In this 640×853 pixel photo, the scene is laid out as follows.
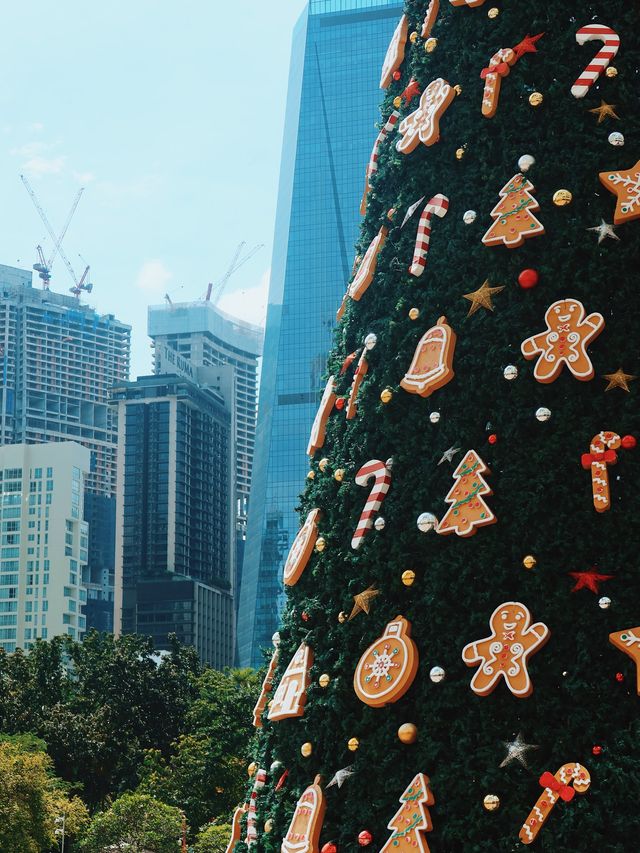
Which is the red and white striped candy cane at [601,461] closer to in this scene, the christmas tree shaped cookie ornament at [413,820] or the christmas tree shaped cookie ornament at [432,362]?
the christmas tree shaped cookie ornament at [432,362]

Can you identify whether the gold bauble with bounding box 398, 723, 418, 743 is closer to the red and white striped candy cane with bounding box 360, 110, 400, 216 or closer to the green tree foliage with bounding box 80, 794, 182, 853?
the red and white striped candy cane with bounding box 360, 110, 400, 216

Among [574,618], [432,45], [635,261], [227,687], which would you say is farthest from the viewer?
[227,687]

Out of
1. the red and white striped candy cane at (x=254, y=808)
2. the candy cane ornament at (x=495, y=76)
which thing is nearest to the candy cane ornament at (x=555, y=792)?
the red and white striped candy cane at (x=254, y=808)

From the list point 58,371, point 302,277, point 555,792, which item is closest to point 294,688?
point 555,792

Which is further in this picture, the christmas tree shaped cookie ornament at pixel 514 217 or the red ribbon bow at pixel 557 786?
the christmas tree shaped cookie ornament at pixel 514 217

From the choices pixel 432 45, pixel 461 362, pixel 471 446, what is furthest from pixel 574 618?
pixel 432 45

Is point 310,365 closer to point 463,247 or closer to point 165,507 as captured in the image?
point 165,507

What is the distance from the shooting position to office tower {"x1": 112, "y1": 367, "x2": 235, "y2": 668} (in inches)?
4899

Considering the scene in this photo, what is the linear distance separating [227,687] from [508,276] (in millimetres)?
35890

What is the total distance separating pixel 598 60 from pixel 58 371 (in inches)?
6442

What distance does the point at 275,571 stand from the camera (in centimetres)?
8575

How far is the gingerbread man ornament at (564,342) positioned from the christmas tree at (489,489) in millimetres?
19

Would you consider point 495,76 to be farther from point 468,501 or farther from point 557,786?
point 557,786

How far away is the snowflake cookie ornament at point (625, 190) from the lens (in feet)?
29.4
